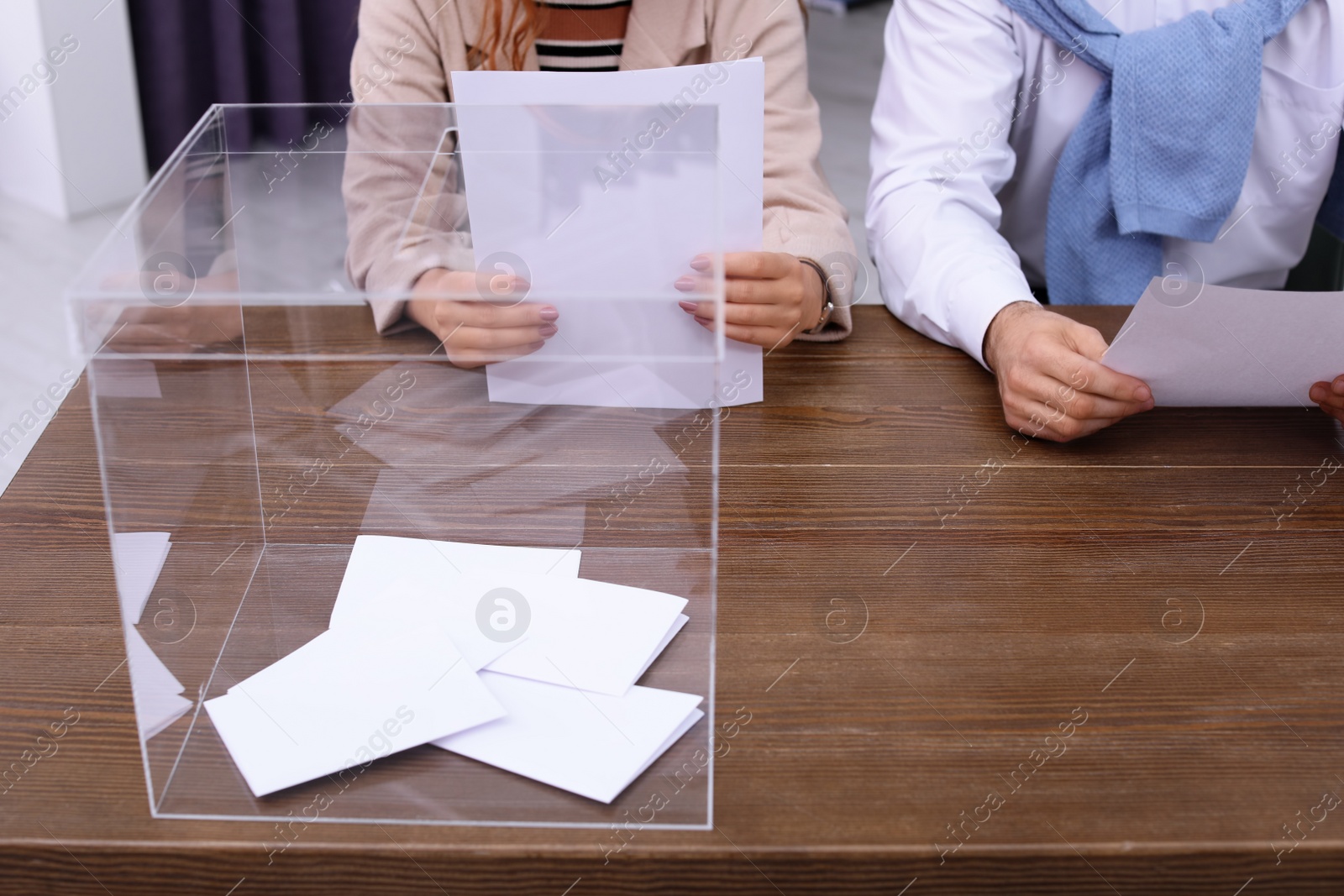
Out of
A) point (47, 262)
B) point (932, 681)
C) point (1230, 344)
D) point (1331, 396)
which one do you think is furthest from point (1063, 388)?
point (47, 262)

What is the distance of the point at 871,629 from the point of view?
29.7 inches

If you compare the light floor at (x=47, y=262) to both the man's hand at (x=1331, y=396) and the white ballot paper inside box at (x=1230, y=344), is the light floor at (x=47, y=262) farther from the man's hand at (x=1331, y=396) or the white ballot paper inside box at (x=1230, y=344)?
the man's hand at (x=1331, y=396)

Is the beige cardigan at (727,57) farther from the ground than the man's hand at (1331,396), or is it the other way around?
the beige cardigan at (727,57)

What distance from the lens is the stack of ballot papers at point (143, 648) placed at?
25.1 inches

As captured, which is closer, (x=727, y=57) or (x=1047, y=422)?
(x=1047, y=422)

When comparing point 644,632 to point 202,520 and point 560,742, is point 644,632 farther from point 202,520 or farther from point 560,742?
point 202,520

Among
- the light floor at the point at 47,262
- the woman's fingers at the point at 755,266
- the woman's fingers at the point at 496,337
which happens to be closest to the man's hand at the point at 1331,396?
the woman's fingers at the point at 755,266

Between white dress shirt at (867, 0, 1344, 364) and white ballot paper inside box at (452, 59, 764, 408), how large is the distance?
463 millimetres

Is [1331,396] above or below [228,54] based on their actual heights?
above

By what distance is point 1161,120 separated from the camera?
1280 mm

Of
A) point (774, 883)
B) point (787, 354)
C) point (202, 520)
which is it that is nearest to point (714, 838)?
point (774, 883)

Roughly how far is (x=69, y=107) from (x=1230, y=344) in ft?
9.28

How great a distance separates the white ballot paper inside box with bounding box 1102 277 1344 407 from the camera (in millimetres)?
857

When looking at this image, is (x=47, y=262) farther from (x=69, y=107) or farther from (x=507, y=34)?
(x=507, y=34)
